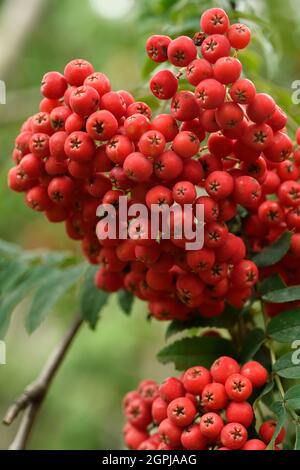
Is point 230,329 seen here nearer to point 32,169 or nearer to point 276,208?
point 276,208

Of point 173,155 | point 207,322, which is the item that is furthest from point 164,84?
point 207,322

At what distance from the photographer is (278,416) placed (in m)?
1.49

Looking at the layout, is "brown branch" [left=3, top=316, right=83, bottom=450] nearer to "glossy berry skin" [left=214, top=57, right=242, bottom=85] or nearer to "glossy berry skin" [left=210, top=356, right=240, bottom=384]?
"glossy berry skin" [left=210, top=356, right=240, bottom=384]

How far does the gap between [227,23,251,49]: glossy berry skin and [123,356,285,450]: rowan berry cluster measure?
77 cm

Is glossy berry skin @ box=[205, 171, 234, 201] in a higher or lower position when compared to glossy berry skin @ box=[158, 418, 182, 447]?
higher

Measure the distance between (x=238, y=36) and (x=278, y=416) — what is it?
0.90m

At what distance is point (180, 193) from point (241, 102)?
256mm

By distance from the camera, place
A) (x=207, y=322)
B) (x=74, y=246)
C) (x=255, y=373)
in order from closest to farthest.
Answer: (x=255, y=373), (x=207, y=322), (x=74, y=246)

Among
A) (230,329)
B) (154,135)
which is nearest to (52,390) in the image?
(230,329)

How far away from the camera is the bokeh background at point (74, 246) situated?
4.91 meters

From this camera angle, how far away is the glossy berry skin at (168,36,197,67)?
60.5 inches

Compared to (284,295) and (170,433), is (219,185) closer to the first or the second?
(284,295)

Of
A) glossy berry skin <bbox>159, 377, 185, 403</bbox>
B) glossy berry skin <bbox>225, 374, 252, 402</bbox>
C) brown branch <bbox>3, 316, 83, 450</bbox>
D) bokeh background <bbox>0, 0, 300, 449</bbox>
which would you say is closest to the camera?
glossy berry skin <bbox>225, 374, 252, 402</bbox>

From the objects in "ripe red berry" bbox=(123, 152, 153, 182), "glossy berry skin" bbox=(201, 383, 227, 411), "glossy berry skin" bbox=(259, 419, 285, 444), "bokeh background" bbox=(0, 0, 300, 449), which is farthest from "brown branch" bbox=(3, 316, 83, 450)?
"bokeh background" bbox=(0, 0, 300, 449)
